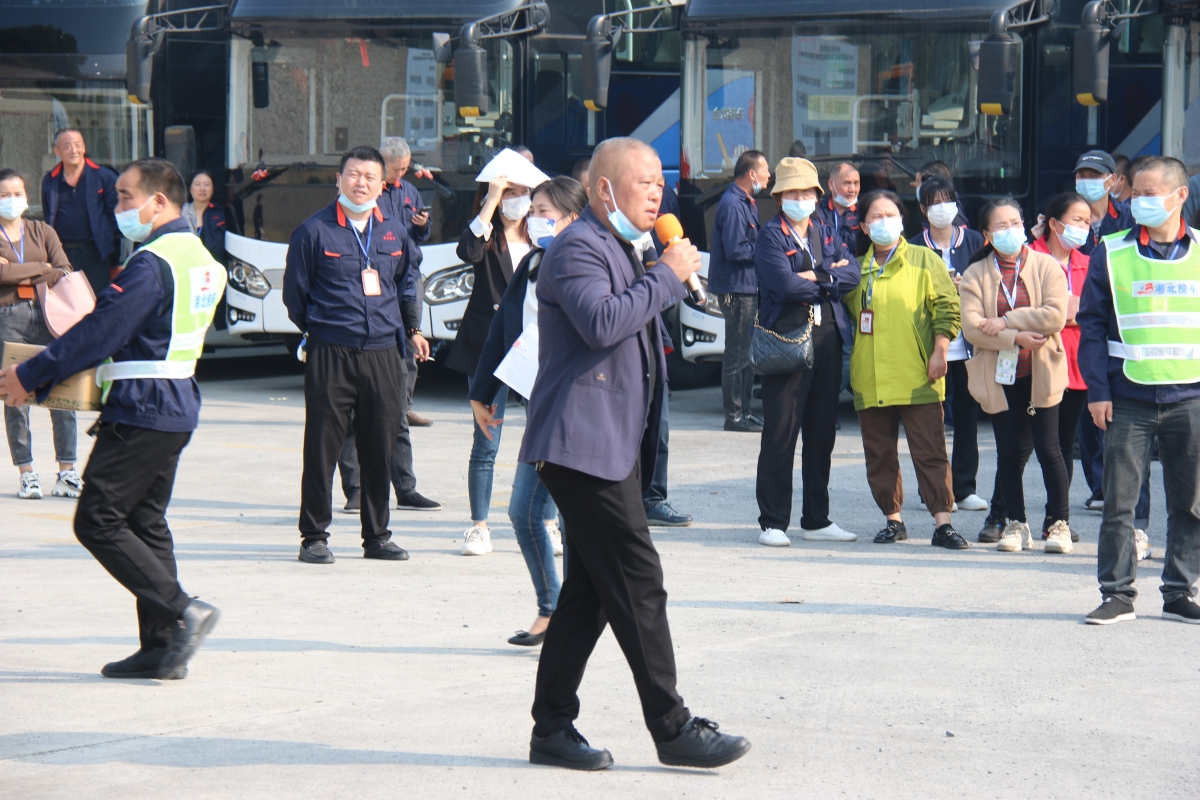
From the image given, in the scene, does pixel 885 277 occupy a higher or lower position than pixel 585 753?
higher

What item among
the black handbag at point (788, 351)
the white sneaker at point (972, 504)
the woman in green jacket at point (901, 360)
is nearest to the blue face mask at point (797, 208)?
the woman in green jacket at point (901, 360)

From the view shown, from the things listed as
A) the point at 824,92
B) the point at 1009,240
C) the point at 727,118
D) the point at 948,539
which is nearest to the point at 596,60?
the point at 727,118

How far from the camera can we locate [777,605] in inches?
279

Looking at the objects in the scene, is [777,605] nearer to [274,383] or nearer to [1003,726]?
[1003,726]

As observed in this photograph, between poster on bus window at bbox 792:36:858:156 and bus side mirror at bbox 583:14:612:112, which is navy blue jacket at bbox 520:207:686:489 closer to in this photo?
poster on bus window at bbox 792:36:858:156

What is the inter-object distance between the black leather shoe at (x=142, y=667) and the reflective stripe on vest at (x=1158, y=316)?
3848mm

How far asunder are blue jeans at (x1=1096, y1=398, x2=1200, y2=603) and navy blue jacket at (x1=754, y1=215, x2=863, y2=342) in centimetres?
209

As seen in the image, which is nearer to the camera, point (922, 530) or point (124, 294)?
point (124, 294)

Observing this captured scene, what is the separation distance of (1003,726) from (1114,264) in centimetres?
238

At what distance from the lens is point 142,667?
5.71 metres

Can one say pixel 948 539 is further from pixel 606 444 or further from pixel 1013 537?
pixel 606 444

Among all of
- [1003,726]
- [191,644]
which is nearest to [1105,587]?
[1003,726]

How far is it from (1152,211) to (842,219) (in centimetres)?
468

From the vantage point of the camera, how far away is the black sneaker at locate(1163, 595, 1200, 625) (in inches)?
266
